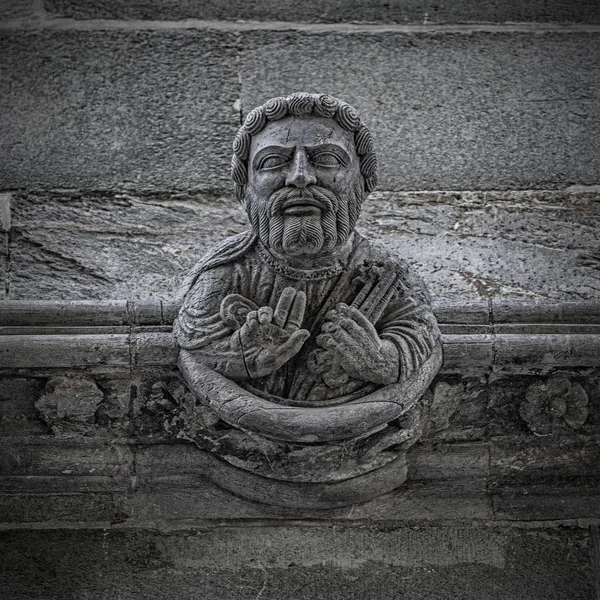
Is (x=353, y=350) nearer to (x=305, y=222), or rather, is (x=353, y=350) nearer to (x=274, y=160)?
(x=305, y=222)

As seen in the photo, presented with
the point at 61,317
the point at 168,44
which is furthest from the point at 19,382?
the point at 168,44

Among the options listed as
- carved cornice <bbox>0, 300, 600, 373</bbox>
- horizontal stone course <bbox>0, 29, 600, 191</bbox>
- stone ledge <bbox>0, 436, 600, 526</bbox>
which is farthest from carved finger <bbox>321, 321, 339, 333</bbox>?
horizontal stone course <bbox>0, 29, 600, 191</bbox>

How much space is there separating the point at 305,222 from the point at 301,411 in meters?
0.48

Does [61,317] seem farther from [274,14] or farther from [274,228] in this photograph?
[274,14]

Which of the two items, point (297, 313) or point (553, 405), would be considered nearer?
point (297, 313)

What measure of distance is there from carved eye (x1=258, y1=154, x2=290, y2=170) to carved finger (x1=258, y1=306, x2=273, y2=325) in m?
0.36

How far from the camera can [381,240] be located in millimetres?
4461

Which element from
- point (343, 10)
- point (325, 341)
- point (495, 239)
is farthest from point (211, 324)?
Answer: point (343, 10)

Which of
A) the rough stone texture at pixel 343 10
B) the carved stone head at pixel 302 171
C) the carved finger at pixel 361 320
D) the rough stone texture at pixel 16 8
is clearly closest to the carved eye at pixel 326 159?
the carved stone head at pixel 302 171

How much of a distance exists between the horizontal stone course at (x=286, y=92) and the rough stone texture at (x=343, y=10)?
0.07 m

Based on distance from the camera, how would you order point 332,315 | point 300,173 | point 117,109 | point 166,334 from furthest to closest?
point 117,109 < point 166,334 < point 332,315 < point 300,173

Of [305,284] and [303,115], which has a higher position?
[303,115]

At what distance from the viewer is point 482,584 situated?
393 cm

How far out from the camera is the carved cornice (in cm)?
381
